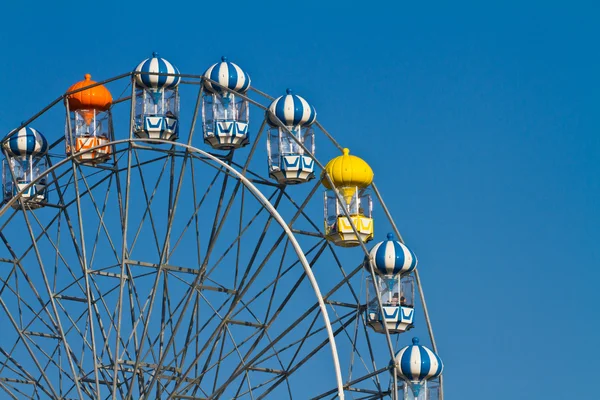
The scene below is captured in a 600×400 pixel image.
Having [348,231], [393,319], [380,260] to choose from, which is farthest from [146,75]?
[393,319]

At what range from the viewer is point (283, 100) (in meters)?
50.1

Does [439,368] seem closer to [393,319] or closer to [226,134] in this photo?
[393,319]

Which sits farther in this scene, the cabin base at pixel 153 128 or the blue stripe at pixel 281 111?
the cabin base at pixel 153 128

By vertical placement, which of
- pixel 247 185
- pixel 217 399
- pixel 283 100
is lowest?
pixel 217 399

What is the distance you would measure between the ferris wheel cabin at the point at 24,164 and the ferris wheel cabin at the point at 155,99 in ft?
11.9

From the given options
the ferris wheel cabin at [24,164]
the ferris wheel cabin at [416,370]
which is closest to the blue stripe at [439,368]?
the ferris wheel cabin at [416,370]

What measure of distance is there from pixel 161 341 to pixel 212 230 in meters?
3.06

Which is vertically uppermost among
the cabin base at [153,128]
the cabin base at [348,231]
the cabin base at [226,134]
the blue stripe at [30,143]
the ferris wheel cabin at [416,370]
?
the blue stripe at [30,143]

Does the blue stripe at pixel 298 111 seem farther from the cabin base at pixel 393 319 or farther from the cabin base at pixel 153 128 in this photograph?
the cabin base at pixel 393 319

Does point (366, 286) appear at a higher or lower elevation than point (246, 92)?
lower

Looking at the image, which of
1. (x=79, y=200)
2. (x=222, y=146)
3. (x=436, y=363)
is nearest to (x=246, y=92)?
(x=222, y=146)

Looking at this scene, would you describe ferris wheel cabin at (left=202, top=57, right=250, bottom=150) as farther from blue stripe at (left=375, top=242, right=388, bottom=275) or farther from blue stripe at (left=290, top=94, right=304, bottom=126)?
blue stripe at (left=375, top=242, right=388, bottom=275)

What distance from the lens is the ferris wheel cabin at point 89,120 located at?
51188 mm

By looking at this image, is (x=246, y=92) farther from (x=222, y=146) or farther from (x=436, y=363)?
(x=436, y=363)
